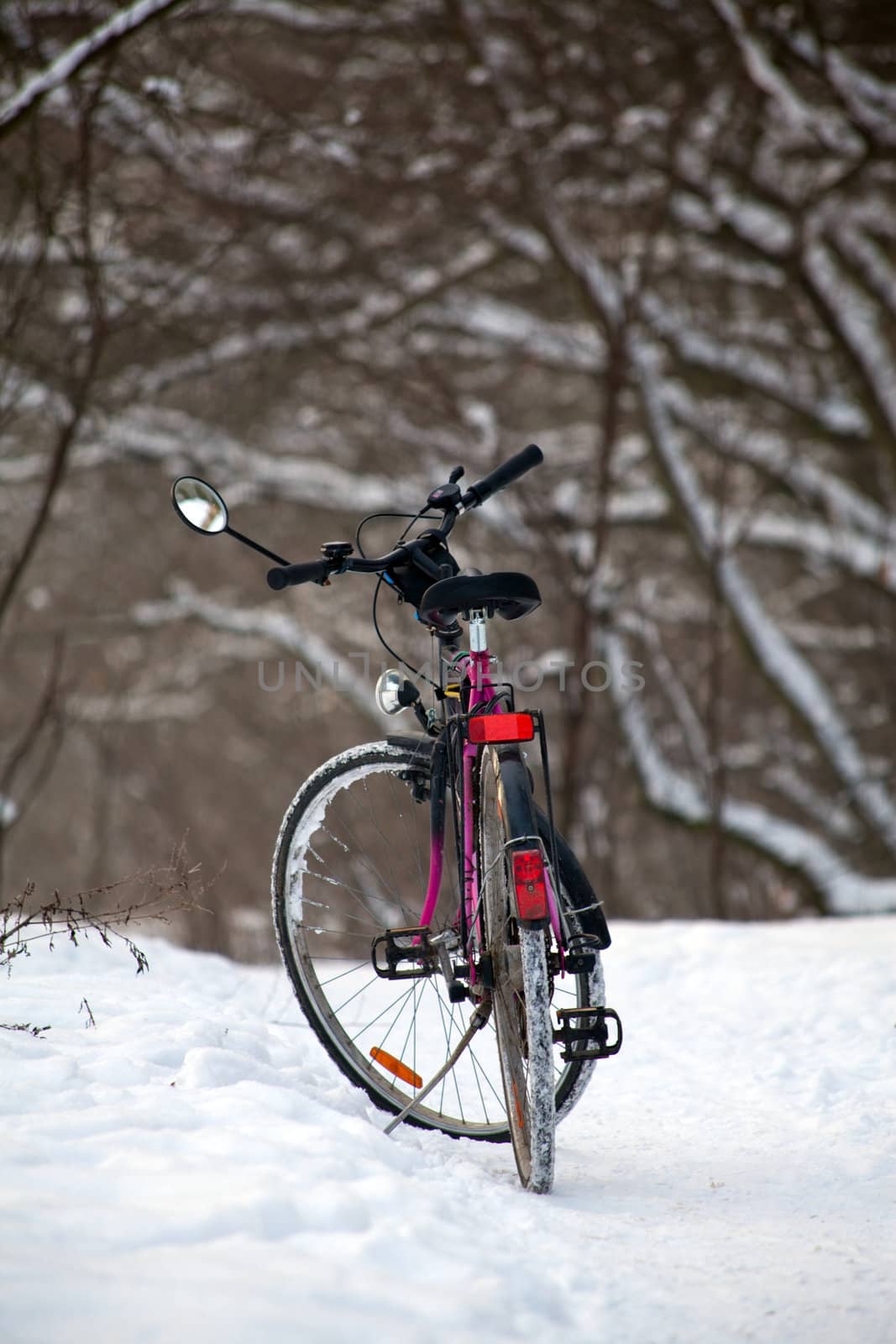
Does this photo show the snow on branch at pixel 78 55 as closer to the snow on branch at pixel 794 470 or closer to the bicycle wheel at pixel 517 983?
the bicycle wheel at pixel 517 983

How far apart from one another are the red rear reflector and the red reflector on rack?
0.83 ft

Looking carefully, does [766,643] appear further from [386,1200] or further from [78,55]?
[386,1200]

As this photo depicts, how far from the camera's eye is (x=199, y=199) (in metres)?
7.54

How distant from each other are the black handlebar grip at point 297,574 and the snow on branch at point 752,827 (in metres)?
5.57

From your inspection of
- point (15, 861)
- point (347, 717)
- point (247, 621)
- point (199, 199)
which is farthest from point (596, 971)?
point (15, 861)

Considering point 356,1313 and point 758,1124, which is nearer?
point 356,1313

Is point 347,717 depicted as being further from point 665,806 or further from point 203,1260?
point 203,1260

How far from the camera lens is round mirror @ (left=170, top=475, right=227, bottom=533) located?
2494 mm

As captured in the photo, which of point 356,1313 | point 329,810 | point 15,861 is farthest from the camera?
point 15,861

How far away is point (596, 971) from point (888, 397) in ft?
22.1

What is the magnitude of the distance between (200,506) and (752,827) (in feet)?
19.7

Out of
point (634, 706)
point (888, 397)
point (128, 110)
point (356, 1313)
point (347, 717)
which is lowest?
point (356, 1313)

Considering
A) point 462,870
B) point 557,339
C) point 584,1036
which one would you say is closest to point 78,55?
point 462,870

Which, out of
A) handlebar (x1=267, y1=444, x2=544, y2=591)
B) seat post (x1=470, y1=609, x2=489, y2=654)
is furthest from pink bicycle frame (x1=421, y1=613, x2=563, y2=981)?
handlebar (x1=267, y1=444, x2=544, y2=591)
